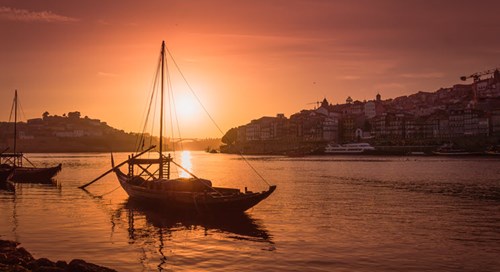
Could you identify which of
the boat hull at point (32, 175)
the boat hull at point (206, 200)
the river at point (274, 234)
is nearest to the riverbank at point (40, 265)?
the river at point (274, 234)

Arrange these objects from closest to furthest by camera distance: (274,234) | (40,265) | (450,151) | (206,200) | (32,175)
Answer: (40,265)
(274,234)
(206,200)
(32,175)
(450,151)

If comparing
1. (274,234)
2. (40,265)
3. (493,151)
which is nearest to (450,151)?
(493,151)

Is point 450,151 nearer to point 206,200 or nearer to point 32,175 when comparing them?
point 32,175

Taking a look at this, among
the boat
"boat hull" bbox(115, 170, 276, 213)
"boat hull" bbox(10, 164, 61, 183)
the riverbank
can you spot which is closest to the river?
"boat hull" bbox(115, 170, 276, 213)

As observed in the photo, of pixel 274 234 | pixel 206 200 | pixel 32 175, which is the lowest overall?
pixel 274 234

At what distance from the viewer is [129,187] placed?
43094 mm

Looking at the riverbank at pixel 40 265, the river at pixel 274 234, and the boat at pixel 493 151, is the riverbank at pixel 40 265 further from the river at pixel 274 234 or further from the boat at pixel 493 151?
the boat at pixel 493 151

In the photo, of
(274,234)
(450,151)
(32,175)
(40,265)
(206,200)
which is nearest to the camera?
(40,265)

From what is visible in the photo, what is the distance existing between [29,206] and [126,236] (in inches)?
676

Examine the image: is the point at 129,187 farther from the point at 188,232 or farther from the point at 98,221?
the point at 188,232

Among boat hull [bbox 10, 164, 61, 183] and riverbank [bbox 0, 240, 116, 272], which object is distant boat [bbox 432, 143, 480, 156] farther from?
riverbank [bbox 0, 240, 116, 272]

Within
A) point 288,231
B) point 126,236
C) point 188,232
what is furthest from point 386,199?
point 126,236

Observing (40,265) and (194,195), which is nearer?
(40,265)

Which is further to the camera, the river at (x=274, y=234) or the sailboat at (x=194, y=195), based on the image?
the sailboat at (x=194, y=195)
